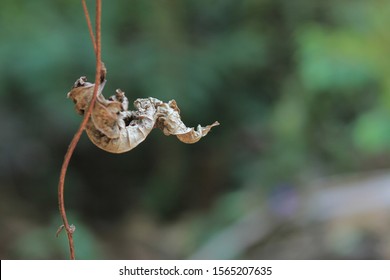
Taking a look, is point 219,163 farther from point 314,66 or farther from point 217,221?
point 314,66

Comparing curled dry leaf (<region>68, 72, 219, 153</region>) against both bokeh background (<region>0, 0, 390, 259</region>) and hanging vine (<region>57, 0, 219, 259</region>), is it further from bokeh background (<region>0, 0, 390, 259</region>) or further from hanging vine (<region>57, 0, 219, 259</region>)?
bokeh background (<region>0, 0, 390, 259</region>)

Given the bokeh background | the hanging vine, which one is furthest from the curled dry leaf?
the bokeh background

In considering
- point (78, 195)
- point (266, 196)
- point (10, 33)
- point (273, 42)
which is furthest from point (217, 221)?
point (10, 33)

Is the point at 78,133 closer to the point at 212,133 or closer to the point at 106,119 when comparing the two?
the point at 106,119

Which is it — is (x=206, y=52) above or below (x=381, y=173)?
above

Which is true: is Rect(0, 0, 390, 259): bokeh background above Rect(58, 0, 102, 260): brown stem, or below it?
above

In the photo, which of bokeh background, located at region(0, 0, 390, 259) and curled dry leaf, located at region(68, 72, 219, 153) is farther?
bokeh background, located at region(0, 0, 390, 259)

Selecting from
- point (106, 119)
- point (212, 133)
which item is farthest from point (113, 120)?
point (212, 133)

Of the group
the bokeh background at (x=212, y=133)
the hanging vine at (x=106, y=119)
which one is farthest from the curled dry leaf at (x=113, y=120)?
the bokeh background at (x=212, y=133)
